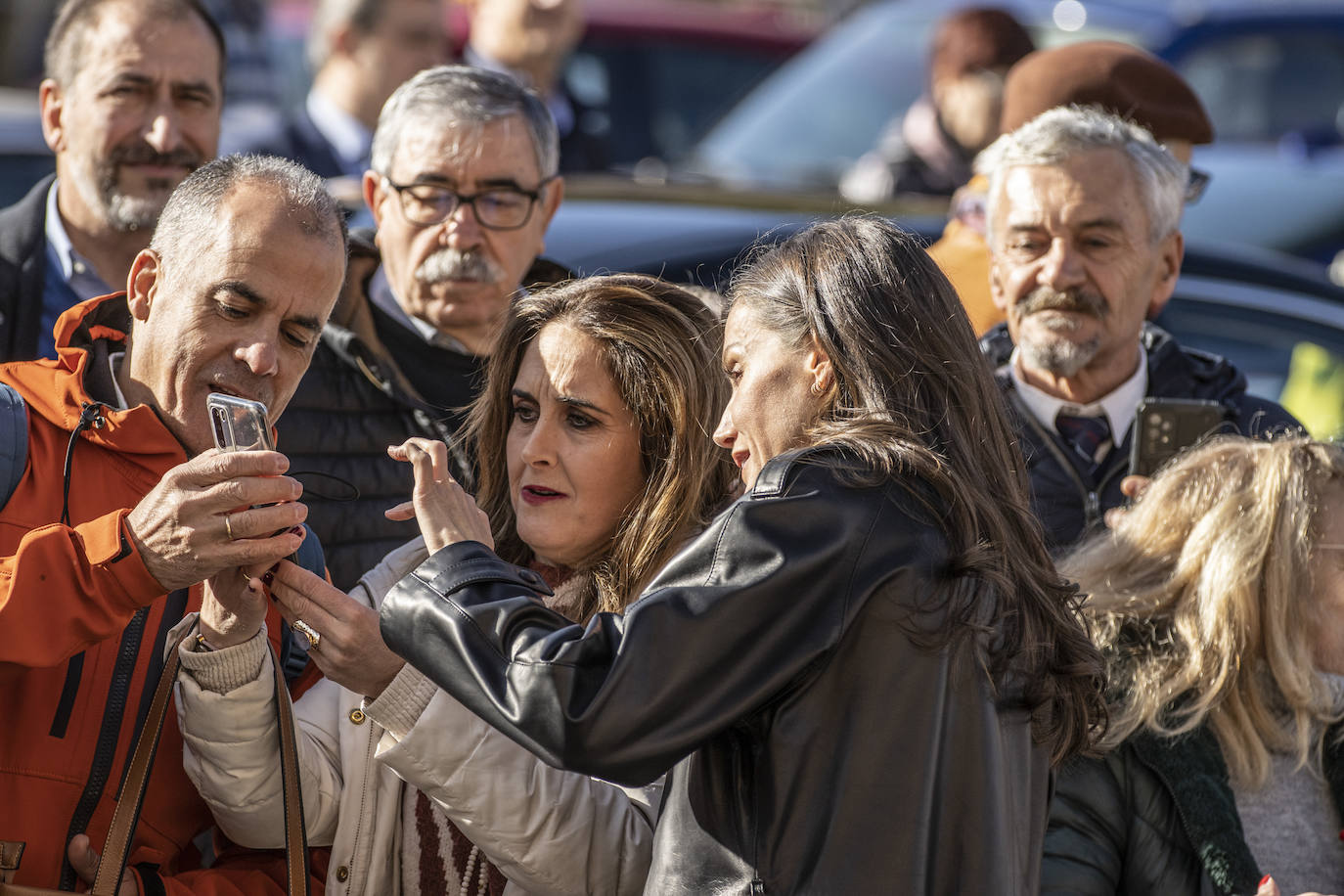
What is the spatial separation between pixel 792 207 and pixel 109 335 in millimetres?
3352

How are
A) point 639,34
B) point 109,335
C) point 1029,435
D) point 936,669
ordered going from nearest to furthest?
point 936,669 < point 109,335 < point 1029,435 < point 639,34

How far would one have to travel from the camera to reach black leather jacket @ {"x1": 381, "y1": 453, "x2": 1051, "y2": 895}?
7.73ft

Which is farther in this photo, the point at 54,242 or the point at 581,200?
the point at 581,200

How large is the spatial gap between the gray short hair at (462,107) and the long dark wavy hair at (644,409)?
3.12 feet

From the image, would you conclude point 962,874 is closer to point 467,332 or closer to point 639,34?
point 467,332

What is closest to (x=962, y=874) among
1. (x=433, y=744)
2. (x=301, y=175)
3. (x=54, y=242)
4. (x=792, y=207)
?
(x=433, y=744)

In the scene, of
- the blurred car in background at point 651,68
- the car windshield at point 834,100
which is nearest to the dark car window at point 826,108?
the car windshield at point 834,100

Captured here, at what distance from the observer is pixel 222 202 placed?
2977 mm

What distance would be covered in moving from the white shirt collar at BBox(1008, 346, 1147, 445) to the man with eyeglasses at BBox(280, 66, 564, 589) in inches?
48.1

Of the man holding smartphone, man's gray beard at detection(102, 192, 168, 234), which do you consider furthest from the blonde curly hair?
man's gray beard at detection(102, 192, 168, 234)

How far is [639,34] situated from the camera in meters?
10.8

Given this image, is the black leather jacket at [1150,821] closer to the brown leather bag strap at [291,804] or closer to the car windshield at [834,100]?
the brown leather bag strap at [291,804]

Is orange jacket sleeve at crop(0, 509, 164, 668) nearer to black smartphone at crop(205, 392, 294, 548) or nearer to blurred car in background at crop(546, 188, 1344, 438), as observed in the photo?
black smartphone at crop(205, 392, 294, 548)

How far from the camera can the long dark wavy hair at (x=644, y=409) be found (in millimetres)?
3158
